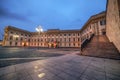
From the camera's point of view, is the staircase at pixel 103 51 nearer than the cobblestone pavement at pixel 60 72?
No

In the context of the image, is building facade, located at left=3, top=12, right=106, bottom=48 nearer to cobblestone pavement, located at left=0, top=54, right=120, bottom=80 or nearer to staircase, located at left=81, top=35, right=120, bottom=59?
staircase, located at left=81, top=35, right=120, bottom=59

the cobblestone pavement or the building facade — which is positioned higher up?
the building facade

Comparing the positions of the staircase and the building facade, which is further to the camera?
the building facade

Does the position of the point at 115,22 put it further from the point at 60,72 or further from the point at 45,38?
the point at 45,38

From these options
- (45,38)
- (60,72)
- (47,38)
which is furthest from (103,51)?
(45,38)

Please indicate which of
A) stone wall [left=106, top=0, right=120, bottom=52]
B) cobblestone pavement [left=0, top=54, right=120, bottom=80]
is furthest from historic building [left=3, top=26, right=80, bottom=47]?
cobblestone pavement [left=0, top=54, right=120, bottom=80]

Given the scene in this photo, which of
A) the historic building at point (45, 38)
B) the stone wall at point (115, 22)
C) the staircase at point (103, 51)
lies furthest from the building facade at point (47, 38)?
the staircase at point (103, 51)

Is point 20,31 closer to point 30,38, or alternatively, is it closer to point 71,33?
point 30,38

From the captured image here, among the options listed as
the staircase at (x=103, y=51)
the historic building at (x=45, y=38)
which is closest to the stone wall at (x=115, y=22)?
the staircase at (x=103, y=51)

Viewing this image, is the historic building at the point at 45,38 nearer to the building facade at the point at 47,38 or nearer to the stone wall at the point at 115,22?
the building facade at the point at 47,38

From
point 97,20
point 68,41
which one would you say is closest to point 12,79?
point 97,20

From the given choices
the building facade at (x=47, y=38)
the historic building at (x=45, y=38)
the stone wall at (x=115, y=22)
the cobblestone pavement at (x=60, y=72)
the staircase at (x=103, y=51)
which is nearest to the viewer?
the cobblestone pavement at (x=60, y=72)

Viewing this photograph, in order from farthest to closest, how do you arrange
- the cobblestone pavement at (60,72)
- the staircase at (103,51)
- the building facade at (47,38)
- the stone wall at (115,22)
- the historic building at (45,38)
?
the historic building at (45,38), the building facade at (47,38), the staircase at (103,51), the stone wall at (115,22), the cobblestone pavement at (60,72)

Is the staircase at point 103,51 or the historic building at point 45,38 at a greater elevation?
the historic building at point 45,38
